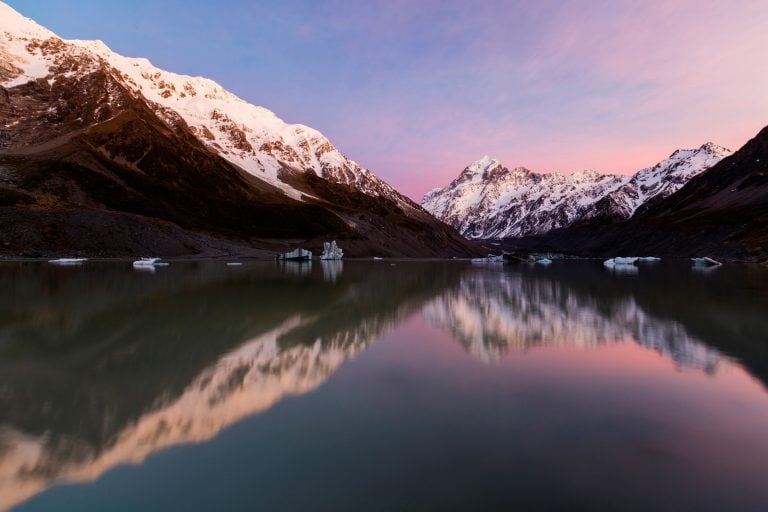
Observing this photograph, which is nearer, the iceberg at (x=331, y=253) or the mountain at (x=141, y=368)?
the mountain at (x=141, y=368)

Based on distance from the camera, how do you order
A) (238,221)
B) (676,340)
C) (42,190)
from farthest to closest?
1. (238,221)
2. (42,190)
3. (676,340)

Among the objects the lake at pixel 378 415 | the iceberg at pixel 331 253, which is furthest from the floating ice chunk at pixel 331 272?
the iceberg at pixel 331 253

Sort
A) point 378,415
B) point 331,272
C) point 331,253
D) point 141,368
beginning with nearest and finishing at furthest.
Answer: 1. point 378,415
2. point 141,368
3. point 331,272
4. point 331,253

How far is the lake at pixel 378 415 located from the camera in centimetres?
784

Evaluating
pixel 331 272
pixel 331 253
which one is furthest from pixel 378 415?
pixel 331 253

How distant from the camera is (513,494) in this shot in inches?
300

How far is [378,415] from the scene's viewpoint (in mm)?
11523

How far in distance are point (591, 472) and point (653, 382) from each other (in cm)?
745

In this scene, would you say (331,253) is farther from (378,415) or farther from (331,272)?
(378,415)

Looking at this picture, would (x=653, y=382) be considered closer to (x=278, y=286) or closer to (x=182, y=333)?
(x=182, y=333)

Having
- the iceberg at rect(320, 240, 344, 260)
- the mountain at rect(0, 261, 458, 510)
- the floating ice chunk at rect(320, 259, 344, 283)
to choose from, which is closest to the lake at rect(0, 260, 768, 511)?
the mountain at rect(0, 261, 458, 510)

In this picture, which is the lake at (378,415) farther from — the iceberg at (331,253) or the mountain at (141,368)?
the iceberg at (331,253)

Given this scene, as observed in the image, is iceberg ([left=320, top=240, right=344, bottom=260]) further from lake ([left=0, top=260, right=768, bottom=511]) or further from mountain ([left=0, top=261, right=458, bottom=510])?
lake ([left=0, top=260, right=768, bottom=511])

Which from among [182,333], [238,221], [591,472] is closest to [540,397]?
[591,472]
